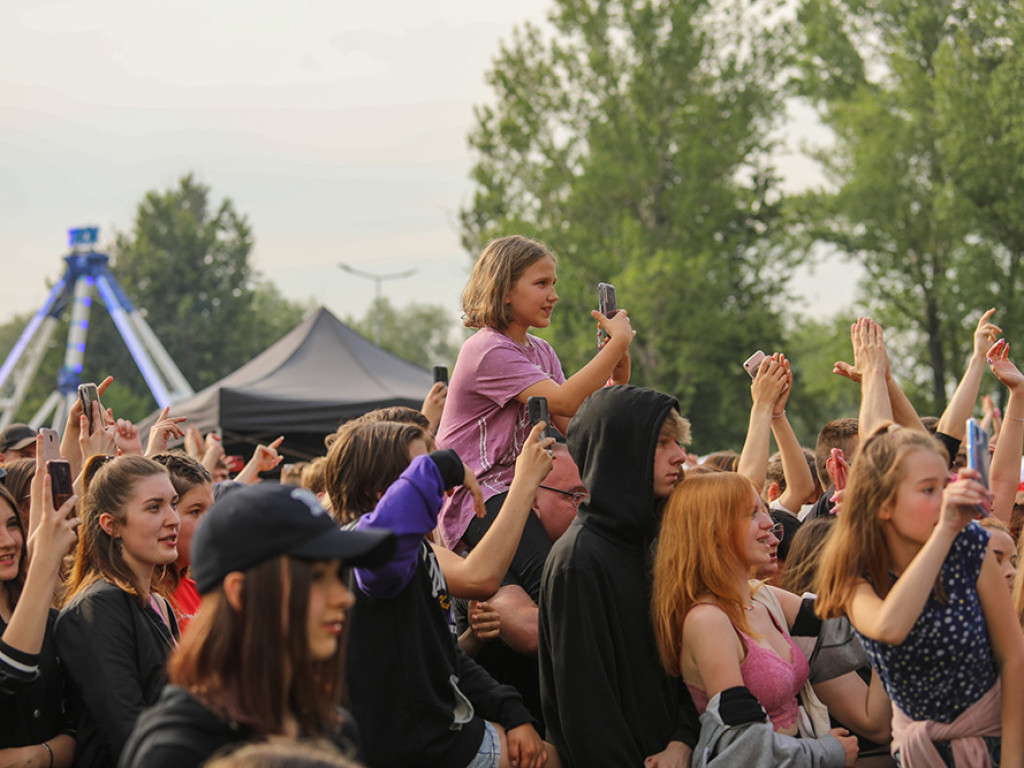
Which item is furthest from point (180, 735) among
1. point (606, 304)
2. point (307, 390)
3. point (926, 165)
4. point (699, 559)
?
point (926, 165)

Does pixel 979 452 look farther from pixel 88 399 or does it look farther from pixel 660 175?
pixel 660 175

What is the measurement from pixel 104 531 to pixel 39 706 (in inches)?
23.7

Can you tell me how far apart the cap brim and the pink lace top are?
5.15ft

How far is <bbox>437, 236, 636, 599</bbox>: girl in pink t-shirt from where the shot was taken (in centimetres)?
427

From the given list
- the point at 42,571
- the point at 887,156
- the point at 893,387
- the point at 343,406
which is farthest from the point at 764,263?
the point at 42,571

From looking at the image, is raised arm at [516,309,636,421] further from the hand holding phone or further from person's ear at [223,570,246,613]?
person's ear at [223,570,246,613]

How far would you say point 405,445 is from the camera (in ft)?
11.8

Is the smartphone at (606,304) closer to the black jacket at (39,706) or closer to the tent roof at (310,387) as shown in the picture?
the black jacket at (39,706)

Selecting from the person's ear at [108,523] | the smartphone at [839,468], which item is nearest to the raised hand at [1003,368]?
the smartphone at [839,468]

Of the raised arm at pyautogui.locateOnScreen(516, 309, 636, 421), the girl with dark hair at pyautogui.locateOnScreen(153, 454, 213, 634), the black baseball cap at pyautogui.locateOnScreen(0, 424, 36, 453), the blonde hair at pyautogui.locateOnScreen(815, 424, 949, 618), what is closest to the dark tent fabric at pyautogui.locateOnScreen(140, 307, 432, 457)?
the black baseball cap at pyautogui.locateOnScreen(0, 424, 36, 453)

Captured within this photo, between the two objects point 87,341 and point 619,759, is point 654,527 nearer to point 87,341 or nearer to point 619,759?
point 619,759

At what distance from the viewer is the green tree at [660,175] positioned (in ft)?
85.5

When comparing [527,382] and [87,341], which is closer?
[527,382]

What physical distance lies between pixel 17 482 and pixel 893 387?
3.93 m
